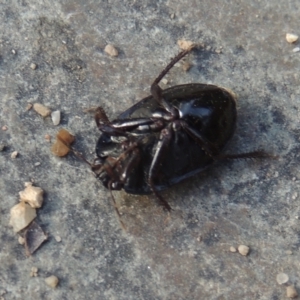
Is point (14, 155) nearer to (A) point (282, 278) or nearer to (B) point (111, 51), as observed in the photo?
(B) point (111, 51)

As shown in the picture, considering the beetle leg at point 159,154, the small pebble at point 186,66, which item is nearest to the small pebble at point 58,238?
the beetle leg at point 159,154

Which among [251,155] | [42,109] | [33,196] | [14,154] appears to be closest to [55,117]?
[42,109]

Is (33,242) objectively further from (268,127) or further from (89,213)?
(268,127)

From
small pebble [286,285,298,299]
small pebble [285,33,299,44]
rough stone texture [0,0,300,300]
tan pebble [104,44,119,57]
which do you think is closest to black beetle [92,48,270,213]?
rough stone texture [0,0,300,300]

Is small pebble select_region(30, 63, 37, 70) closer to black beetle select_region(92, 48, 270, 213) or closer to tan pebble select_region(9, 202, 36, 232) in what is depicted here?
black beetle select_region(92, 48, 270, 213)

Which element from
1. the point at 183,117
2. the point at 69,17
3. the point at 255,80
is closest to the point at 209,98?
the point at 183,117

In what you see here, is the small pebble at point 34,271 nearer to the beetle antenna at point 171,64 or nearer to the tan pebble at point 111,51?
the beetle antenna at point 171,64
